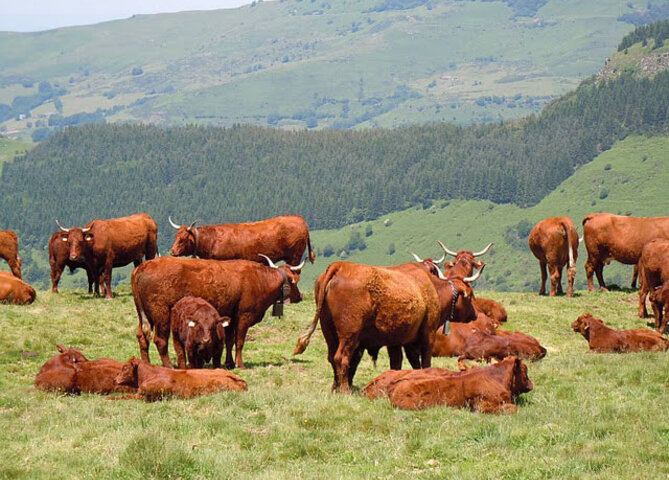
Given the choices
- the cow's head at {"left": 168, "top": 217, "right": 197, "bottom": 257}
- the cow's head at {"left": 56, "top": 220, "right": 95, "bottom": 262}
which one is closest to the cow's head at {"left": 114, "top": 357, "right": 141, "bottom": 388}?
the cow's head at {"left": 168, "top": 217, "right": 197, "bottom": 257}

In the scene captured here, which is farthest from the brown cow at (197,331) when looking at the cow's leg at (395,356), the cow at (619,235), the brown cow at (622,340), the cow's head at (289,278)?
the cow at (619,235)

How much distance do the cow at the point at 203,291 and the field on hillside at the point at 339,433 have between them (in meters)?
1.56

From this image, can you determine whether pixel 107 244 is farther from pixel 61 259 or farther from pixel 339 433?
pixel 339 433

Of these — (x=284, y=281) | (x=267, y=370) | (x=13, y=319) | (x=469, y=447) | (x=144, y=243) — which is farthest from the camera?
(x=144, y=243)

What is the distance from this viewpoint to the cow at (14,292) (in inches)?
1066

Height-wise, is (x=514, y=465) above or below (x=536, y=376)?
above

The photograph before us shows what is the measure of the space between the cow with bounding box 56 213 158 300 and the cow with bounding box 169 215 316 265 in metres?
Answer: 2.12

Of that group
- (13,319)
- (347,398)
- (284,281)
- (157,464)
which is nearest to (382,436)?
(347,398)

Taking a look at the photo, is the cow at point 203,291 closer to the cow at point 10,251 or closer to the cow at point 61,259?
the cow at point 61,259

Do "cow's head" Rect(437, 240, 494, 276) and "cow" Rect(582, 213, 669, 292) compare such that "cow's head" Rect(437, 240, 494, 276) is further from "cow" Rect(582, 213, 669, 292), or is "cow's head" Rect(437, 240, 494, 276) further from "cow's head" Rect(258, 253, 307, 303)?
"cow" Rect(582, 213, 669, 292)

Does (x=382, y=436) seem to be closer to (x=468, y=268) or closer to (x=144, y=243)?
(x=468, y=268)

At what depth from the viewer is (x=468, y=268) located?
24828mm

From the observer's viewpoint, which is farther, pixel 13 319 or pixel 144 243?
pixel 144 243

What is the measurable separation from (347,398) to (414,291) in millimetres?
2973
